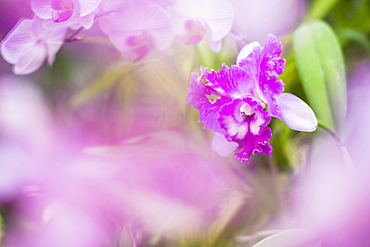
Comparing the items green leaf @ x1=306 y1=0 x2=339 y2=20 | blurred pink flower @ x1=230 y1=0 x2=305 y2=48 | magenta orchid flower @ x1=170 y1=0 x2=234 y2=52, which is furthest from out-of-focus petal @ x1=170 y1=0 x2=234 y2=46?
green leaf @ x1=306 y1=0 x2=339 y2=20

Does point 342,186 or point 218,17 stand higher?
point 218,17

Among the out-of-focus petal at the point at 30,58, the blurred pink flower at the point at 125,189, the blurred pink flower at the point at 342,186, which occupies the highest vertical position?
the out-of-focus petal at the point at 30,58

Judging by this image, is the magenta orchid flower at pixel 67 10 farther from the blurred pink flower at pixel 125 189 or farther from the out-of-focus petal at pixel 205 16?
the blurred pink flower at pixel 125 189

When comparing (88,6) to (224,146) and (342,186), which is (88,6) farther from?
(342,186)

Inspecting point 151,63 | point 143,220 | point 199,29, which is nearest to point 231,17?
point 199,29

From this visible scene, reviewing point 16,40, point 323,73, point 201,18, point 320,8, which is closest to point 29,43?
point 16,40

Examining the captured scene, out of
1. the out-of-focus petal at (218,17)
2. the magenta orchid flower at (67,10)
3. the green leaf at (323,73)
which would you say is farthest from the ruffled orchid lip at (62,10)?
the green leaf at (323,73)
